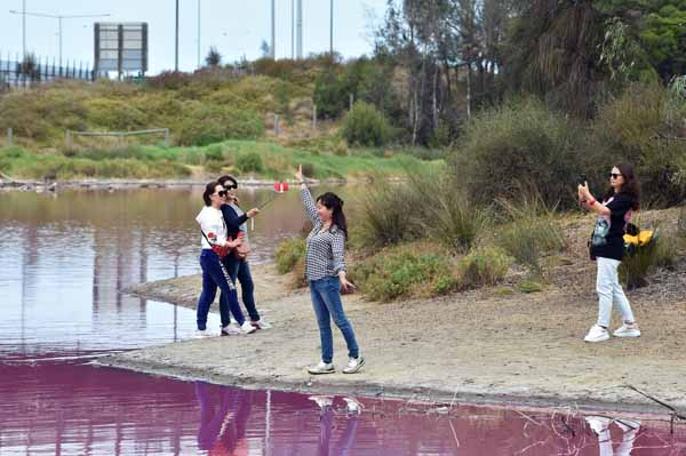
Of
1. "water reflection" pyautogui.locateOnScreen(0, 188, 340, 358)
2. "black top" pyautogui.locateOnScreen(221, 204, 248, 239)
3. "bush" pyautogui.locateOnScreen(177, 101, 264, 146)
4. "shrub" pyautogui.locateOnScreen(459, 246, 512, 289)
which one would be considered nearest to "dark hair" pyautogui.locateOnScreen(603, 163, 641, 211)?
"shrub" pyautogui.locateOnScreen(459, 246, 512, 289)

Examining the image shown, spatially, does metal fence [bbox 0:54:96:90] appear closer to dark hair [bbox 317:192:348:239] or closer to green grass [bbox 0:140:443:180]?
green grass [bbox 0:140:443:180]

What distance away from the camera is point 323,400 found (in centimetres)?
1193

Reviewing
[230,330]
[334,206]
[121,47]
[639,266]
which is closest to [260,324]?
[230,330]

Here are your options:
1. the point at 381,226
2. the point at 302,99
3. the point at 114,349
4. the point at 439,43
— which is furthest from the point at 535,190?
the point at 302,99

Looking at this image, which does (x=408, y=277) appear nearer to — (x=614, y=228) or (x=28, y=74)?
(x=614, y=228)

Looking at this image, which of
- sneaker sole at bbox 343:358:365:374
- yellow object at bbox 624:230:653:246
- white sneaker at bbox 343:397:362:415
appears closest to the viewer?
white sneaker at bbox 343:397:362:415

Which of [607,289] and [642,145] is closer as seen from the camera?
[607,289]

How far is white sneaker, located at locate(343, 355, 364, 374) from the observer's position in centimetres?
1270

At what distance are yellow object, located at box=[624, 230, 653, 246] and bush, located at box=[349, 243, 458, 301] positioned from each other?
3.01m

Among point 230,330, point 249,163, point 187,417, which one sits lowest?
point 187,417

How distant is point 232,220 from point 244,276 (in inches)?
29.5

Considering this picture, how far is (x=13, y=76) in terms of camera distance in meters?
104

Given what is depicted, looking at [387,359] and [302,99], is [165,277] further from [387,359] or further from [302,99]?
[302,99]

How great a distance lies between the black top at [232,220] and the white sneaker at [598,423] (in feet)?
19.7
